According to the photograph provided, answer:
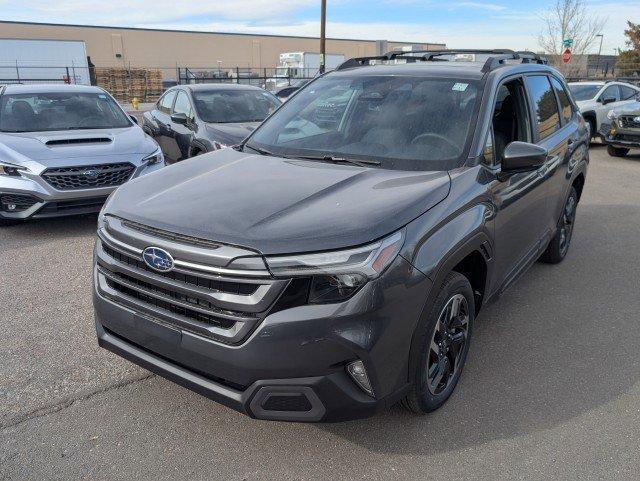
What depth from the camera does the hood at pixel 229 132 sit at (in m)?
7.70

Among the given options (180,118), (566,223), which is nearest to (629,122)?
(566,223)

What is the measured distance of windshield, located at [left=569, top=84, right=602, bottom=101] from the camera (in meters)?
14.5

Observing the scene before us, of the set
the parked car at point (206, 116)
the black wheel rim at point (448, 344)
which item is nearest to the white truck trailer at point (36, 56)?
the parked car at point (206, 116)

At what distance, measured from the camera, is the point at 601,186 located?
376 inches

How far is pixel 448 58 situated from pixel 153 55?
185ft

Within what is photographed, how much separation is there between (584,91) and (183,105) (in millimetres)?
11030

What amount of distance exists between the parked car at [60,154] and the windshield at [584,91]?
11908 millimetres

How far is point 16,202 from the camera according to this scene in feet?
19.8

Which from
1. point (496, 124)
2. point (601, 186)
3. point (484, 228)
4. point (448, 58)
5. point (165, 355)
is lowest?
point (601, 186)

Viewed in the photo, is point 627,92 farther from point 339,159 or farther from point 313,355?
point 313,355

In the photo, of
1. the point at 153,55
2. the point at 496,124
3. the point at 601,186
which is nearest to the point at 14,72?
the point at 153,55

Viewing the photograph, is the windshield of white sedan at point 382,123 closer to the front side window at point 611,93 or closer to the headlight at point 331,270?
the headlight at point 331,270

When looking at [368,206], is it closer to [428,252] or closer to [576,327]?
[428,252]

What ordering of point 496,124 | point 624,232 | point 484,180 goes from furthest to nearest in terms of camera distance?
point 624,232, point 496,124, point 484,180
